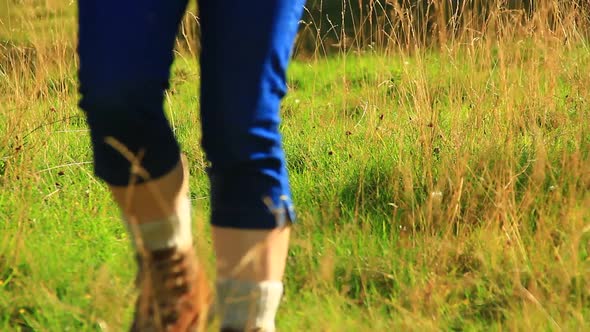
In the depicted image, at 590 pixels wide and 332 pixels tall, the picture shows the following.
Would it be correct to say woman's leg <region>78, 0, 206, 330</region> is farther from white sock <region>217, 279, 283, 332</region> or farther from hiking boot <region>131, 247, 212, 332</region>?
white sock <region>217, 279, 283, 332</region>

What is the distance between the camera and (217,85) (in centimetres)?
160

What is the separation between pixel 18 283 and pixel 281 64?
1.04m

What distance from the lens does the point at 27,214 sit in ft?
8.95

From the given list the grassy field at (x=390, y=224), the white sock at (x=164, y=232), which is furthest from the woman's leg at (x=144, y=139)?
the grassy field at (x=390, y=224)

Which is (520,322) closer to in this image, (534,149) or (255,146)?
(255,146)

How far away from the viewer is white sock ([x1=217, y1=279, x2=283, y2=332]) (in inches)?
65.5

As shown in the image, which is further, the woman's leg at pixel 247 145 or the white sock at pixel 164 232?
the white sock at pixel 164 232

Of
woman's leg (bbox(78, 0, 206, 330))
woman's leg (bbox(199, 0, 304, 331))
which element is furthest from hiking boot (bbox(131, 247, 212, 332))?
woman's leg (bbox(199, 0, 304, 331))

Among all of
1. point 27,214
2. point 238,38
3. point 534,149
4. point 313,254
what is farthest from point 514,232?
point 27,214

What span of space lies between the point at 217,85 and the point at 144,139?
18 cm

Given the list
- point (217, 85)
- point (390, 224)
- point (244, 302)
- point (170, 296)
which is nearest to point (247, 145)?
point (217, 85)

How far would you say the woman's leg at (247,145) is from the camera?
1572 millimetres

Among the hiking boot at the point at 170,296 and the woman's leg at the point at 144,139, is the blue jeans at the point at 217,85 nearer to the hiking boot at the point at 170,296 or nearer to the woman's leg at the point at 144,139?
the woman's leg at the point at 144,139

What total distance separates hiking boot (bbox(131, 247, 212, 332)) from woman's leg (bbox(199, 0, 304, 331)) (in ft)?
0.50
